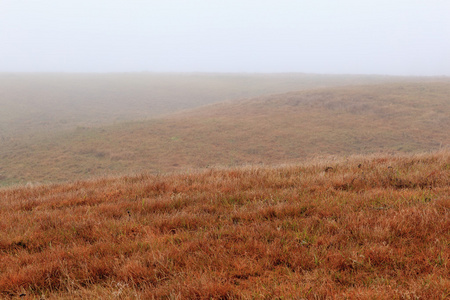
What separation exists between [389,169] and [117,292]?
18.8ft

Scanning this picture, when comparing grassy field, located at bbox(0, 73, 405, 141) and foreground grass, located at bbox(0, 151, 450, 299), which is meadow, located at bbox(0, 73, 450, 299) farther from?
grassy field, located at bbox(0, 73, 405, 141)

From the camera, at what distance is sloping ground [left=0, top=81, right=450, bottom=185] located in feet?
58.0

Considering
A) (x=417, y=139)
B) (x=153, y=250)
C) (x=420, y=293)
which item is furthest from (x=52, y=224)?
(x=417, y=139)

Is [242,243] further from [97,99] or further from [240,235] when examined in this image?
[97,99]

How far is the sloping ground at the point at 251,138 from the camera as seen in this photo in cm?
1769

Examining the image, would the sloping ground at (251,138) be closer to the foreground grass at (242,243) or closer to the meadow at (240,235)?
the meadow at (240,235)

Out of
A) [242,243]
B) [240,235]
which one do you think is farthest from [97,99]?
[242,243]

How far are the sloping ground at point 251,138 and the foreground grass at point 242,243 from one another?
10915 millimetres

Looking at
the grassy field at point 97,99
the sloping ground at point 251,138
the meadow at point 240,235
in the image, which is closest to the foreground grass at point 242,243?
the meadow at point 240,235

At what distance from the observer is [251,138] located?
2222 cm

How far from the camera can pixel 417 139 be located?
19297 mm

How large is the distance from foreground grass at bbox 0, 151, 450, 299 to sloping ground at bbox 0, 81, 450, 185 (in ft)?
Result: 35.8

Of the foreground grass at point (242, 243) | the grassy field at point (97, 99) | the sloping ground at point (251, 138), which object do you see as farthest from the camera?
the grassy field at point (97, 99)

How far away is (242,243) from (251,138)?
19214 millimetres
